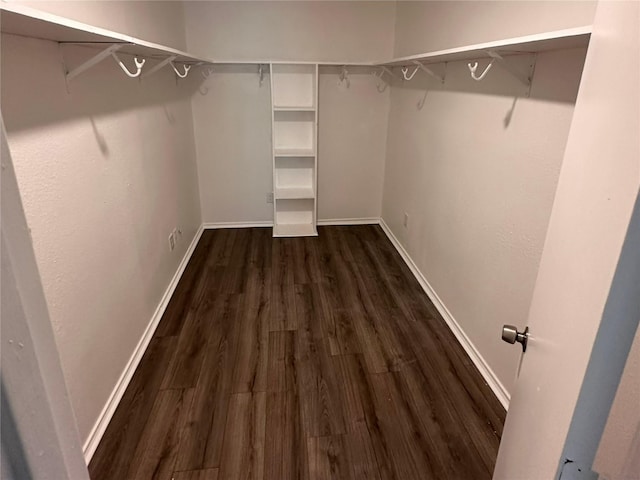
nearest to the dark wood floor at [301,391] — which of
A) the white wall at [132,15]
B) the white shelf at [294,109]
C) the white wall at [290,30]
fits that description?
the white shelf at [294,109]

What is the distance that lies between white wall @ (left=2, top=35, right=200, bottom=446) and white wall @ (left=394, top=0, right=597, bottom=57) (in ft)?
6.29

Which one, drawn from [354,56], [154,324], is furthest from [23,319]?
[354,56]

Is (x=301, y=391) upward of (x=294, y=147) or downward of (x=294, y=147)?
downward

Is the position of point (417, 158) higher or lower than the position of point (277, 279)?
higher

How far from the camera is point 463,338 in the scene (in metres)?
2.45

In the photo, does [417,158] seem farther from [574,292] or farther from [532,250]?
[574,292]

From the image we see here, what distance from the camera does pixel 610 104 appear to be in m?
0.58

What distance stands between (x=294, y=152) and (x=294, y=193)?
1.34 feet

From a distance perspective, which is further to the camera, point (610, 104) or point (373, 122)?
point (373, 122)

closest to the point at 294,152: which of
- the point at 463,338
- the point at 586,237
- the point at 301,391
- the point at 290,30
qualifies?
the point at 290,30

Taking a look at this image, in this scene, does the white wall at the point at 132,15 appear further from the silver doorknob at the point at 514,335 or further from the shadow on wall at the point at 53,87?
the silver doorknob at the point at 514,335

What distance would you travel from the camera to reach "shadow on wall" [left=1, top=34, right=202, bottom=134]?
4.07 feet

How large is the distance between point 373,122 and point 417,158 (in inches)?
38.8

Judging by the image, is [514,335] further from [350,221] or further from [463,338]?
[350,221]
